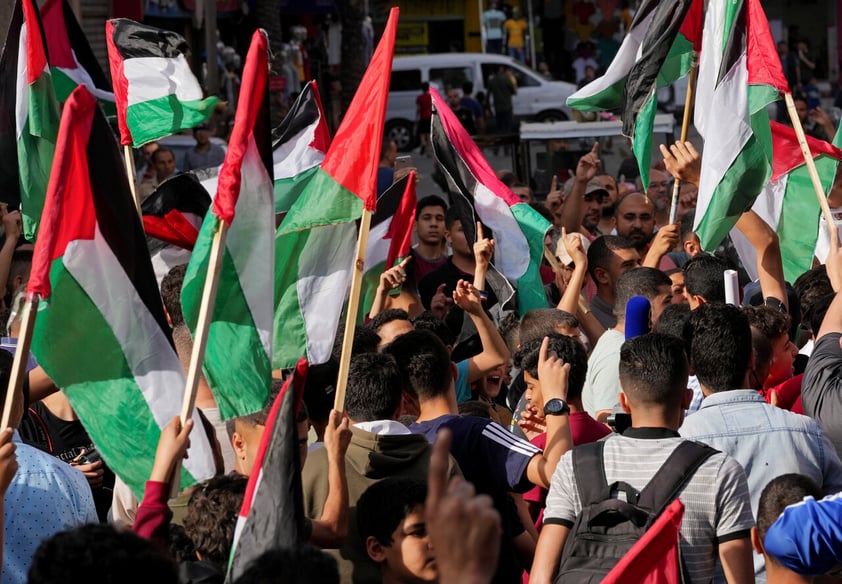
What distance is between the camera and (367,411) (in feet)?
14.8

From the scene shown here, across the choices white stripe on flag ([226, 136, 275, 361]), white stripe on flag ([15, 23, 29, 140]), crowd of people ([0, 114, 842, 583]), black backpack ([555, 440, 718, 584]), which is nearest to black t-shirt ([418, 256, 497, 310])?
crowd of people ([0, 114, 842, 583])

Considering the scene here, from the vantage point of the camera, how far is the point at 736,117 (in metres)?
6.59

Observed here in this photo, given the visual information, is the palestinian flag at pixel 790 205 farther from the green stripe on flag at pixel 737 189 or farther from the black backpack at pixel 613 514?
the black backpack at pixel 613 514

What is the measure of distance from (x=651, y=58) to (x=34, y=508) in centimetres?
441

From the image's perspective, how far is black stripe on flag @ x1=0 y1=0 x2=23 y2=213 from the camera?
6.57 meters

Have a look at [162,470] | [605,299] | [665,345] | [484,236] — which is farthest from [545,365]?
[605,299]

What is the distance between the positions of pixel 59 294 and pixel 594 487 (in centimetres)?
162

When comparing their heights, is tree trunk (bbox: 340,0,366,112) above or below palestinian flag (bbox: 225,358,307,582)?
below

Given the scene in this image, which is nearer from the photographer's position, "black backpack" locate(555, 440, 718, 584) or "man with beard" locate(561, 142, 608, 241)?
"black backpack" locate(555, 440, 718, 584)

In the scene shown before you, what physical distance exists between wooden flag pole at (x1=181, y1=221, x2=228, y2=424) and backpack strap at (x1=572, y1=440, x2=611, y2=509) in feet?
3.70

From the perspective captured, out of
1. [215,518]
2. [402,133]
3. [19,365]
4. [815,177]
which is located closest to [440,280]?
[815,177]

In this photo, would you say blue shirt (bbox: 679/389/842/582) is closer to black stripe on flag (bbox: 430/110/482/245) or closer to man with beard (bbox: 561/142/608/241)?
black stripe on flag (bbox: 430/110/482/245)

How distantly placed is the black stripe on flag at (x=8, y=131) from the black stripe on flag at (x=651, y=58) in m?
3.09

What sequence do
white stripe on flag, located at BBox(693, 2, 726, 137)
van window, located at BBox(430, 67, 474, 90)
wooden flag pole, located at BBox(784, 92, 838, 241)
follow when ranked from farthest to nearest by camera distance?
van window, located at BBox(430, 67, 474, 90), white stripe on flag, located at BBox(693, 2, 726, 137), wooden flag pole, located at BBox(784, 92, 838, 241)
